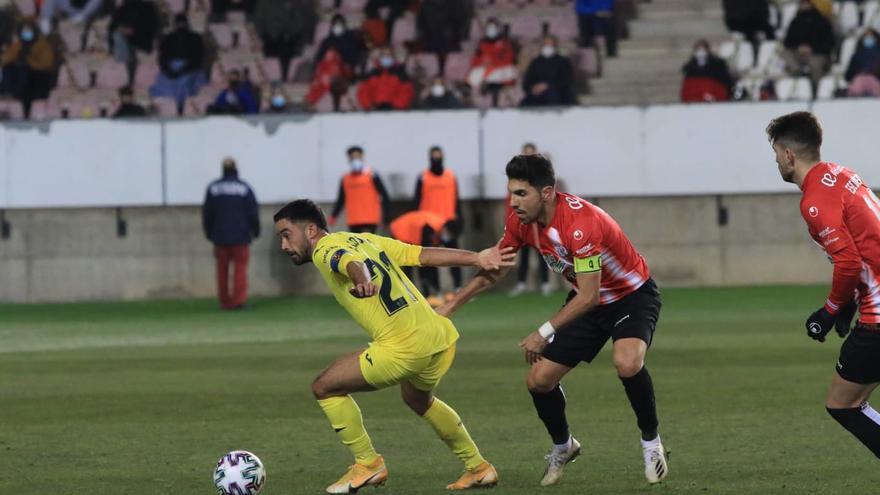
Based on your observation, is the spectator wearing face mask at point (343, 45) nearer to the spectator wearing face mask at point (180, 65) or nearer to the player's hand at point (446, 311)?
the spectator wearing face mask at point (180, 65)

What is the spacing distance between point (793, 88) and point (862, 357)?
17994mm

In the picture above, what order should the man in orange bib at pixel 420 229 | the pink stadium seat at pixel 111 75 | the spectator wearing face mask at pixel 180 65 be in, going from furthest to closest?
the pink stadium seat at pixel 111 75 < the spectator wearing face mask at pixel 180 65 < the man in orange bib at pixel 420 229

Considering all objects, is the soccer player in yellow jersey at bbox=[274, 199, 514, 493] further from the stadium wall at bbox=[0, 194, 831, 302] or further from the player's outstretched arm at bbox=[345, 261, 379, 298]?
the stadium wall at bbox=[0, 194, 831, 302]

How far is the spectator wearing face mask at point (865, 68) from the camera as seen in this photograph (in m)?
24.4

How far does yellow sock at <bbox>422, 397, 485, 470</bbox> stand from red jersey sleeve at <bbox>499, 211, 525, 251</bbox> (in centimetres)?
94

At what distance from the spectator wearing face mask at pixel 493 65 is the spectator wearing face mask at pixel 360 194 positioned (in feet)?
8.46

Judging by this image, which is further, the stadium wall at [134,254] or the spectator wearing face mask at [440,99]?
the stadium wall at [134,254]

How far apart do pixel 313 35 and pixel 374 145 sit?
398cm

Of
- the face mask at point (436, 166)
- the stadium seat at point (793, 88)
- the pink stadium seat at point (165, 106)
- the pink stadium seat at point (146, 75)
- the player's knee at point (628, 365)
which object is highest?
the pink stadium seat at point (146, 75)

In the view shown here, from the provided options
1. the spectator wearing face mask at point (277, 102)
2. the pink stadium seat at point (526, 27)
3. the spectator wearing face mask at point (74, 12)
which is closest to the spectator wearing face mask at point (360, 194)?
the spectator wearing face mask at point (277, 102)

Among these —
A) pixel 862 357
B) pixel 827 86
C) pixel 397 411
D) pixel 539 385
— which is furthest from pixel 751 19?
pixel 862 357

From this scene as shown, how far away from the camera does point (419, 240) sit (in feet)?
72.7

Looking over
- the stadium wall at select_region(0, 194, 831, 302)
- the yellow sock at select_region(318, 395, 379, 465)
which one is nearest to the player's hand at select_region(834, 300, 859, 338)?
the yellow sock at select_region(318, 395, 379, 465)

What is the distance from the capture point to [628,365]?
350 inches
